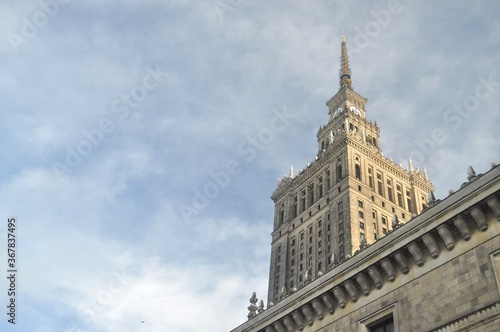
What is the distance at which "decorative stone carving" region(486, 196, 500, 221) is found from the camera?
19.4 m

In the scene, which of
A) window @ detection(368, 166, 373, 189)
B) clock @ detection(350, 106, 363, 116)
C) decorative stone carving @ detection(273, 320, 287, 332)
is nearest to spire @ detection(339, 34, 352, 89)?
clock @ detection(350, 106, 363, 116)

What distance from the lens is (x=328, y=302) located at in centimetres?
2525

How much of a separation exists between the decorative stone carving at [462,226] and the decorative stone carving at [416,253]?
1.95 m

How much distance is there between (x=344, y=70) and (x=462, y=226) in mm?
117445

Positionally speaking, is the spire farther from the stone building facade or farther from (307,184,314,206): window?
the stone building facade

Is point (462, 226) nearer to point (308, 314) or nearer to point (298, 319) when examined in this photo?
point (308, 314)

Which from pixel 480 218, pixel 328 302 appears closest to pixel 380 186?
pixel 328 302

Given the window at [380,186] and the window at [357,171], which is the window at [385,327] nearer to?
the window at [357,171]

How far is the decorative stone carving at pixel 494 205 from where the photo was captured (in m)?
19.4

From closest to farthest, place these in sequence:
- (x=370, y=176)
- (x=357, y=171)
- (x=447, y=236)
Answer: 1. (x=447, y=236)
2. (x=357, y=171)
3. (x=370, y=176)

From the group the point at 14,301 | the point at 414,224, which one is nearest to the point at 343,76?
the point at 14,301

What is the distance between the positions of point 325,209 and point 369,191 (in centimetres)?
817

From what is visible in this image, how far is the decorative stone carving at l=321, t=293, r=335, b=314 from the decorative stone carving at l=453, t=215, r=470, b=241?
7.18 m

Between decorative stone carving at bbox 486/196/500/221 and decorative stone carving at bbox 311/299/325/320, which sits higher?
decorative stone carving at bbox 486/196/500/221
